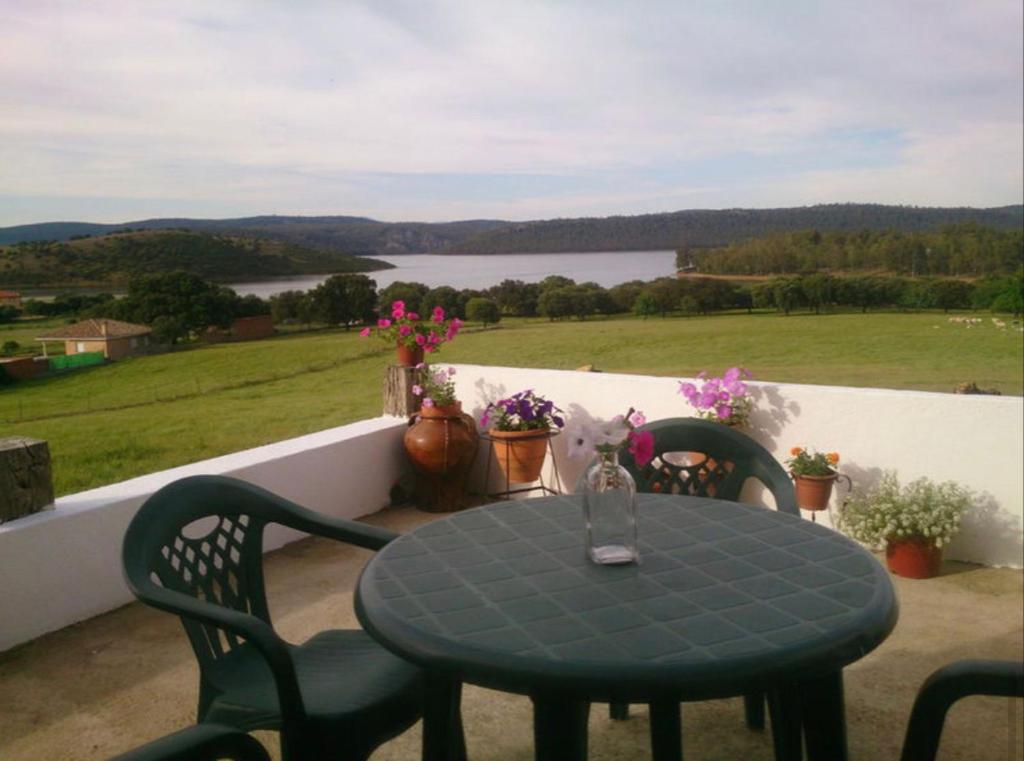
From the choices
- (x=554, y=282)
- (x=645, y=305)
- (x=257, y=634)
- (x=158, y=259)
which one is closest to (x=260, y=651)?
(x=257, y=634)

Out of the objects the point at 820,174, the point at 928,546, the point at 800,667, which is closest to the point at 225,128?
the point at 928,546

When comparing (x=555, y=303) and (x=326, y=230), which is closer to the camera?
(x=326, y=230)

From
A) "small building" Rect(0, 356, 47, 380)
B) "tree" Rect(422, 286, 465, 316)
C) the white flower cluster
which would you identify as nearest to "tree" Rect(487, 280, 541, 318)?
"tree" Rect(422, 286, 465, 316)

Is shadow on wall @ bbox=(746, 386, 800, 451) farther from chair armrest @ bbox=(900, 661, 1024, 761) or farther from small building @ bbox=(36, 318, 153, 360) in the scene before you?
small building @ bbox=(36, 318, 153, 360)

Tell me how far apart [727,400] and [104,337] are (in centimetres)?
360

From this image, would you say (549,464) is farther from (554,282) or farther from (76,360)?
(554,282)

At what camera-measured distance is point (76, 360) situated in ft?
15.2

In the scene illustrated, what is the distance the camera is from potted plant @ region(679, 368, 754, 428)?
3992 millimetres

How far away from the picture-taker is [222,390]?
5.99 metres

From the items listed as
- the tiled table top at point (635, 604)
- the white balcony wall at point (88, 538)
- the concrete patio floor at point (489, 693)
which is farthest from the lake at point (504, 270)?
the tiled table top at point (635, 604)

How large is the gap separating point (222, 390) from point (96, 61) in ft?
7.67

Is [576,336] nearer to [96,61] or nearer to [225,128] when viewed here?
[225,128]

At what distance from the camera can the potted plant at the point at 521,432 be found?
14.1 ft

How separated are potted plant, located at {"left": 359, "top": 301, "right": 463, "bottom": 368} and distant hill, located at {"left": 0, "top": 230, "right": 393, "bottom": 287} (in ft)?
5.58
